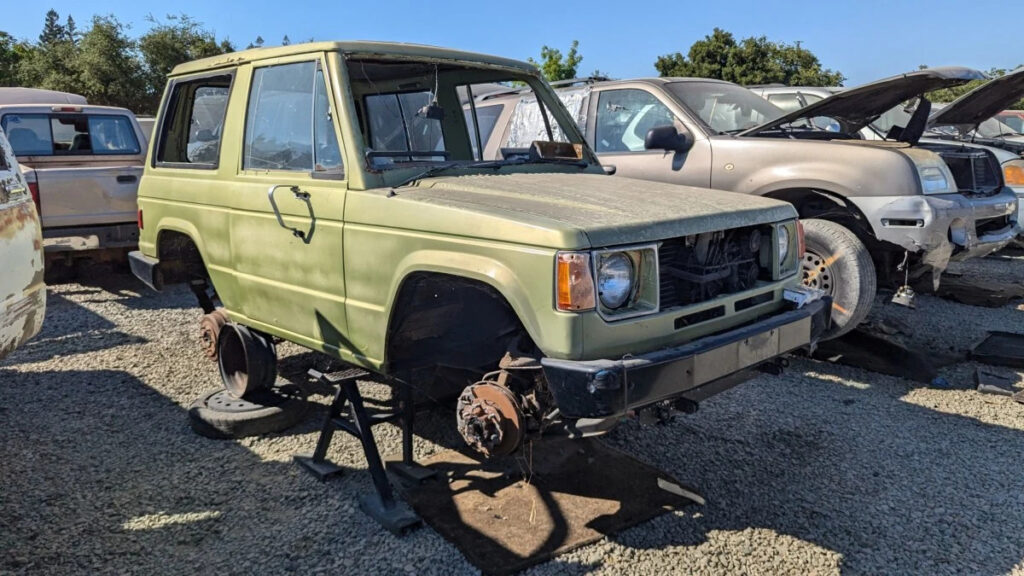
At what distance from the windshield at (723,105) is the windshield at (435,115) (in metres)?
1.91

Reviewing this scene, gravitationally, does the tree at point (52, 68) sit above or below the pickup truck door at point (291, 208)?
above

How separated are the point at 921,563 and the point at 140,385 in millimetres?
4791

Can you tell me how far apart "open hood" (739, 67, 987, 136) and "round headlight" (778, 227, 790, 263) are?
7.81ft

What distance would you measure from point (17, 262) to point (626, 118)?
4.73 m

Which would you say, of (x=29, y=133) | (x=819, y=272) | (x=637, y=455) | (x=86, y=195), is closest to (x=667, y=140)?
(x=819, y=272)

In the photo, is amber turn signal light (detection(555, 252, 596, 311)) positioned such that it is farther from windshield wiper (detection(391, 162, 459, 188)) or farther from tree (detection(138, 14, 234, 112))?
tree (detection(138, 14, 234, 112))

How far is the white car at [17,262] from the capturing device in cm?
306

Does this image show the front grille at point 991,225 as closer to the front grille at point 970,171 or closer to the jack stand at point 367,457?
the front grille at point 970,171

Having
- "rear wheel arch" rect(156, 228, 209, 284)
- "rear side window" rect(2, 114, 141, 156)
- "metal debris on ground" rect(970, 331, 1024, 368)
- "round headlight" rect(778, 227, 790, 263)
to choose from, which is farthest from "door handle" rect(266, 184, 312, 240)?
"rear side window" rect(2, 114, 141, 156)

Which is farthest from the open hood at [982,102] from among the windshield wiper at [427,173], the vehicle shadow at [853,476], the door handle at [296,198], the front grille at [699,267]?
the door handle at [296,198]

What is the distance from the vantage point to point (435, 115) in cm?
396

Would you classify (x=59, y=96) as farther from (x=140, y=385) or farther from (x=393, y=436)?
(x=393, y=436)

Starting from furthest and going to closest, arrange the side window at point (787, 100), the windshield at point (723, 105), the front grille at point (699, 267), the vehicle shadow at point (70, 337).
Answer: the side window at point (787, 100) → the windshield at point (723, 105) → the vehicle shadow at point (70, 337) → the front grille at point (699, 267)

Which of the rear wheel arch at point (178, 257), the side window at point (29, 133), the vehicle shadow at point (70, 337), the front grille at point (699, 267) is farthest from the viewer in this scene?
the side window at point (29, 133)
